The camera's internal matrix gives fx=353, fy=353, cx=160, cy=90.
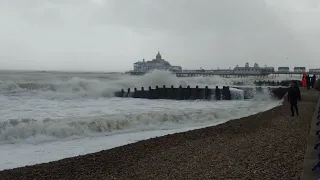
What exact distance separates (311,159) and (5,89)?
3608 centimetres

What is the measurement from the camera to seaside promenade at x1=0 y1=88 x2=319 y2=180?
5977 millimetres

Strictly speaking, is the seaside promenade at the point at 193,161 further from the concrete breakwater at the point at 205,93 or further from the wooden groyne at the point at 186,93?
the concrete breakwater at the point at 205,93

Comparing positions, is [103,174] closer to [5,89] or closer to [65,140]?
[65,140]

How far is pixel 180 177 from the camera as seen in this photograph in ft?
20.0

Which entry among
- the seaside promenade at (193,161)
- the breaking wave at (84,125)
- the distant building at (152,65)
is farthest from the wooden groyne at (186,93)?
the distant building at (152,65)

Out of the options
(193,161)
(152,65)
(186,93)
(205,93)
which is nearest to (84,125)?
(193,161)

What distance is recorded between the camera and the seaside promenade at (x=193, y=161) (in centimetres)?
598

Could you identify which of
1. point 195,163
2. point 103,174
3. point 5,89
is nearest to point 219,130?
point 195,163

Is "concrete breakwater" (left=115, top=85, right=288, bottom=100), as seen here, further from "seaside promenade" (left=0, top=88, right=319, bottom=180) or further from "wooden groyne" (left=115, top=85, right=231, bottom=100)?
"seaside promenade" (left=0, top=88, right=319, bottom=180)

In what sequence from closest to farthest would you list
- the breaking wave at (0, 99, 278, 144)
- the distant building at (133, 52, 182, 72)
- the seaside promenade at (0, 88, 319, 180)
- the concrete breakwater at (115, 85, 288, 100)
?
Result: the seaside promenade at (0, 88, 319, 180), the breaking wave at (0, 99, 278, 144), the concrete breakwater at (115, 85, 288, 100), the distant building at (133, 52, 182, 72)

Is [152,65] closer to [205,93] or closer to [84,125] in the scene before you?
[205,93]

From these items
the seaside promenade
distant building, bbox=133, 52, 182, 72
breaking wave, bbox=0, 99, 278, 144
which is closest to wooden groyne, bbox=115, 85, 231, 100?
breaking wave, bbox=0, 99, 278, 144

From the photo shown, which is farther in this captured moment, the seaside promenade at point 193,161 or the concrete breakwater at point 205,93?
the concrete breakwater at point 205,93

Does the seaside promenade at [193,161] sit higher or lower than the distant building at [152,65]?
lower
